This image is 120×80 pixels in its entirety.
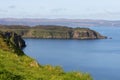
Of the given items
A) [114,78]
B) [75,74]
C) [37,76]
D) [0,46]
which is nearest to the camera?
[37,76]

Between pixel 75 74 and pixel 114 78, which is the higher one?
pixel 75 74

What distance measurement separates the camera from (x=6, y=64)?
35.7 feet

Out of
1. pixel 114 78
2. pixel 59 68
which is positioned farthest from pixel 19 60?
pixel 114 78

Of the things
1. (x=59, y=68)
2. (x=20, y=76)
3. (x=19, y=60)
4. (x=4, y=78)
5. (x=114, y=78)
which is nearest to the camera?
(x=4, y=78)

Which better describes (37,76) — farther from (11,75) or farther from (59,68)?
(59,68)

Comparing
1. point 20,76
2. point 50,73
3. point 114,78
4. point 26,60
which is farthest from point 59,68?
point 114,78

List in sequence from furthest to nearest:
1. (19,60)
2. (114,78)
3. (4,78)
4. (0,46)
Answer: (114,78)
(0,46)
(19,60)
(4,78)

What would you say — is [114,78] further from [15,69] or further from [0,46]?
[15,69]

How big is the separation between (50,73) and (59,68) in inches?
32.6

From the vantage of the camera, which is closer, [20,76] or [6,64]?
[20,76]

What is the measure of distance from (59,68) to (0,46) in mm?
6360

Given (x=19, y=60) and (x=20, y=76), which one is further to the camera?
(x=19, y=60)

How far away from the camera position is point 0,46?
17406mm

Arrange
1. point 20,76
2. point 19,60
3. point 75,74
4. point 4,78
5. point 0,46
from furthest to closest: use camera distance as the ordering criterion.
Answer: point 0,46 → point 19,60 → point 75,74 → point 20,76 → point 4,78
